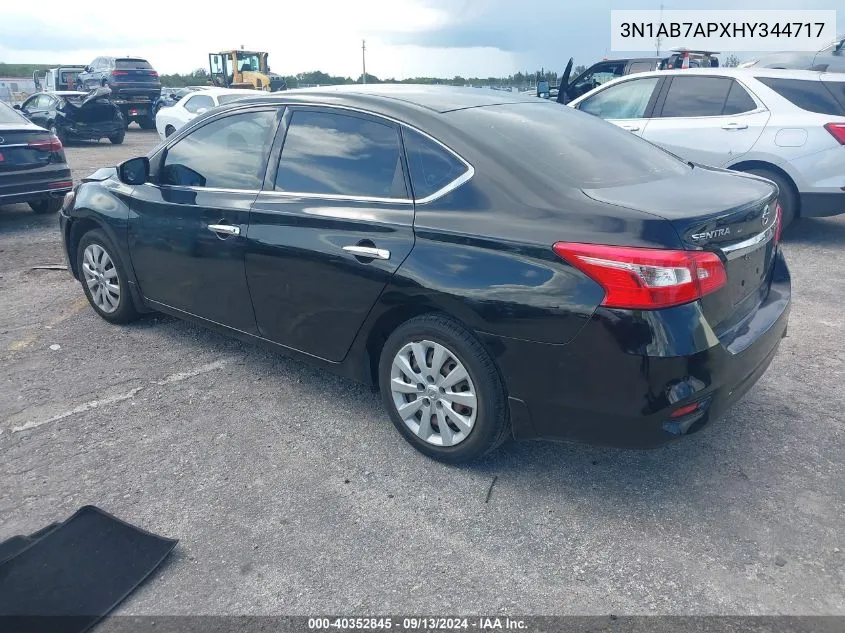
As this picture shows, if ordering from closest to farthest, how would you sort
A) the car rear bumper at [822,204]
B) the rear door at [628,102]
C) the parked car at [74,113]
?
the car rear bumper at [822,204] < the rear door at [628,102] < the parked car at [74,113]

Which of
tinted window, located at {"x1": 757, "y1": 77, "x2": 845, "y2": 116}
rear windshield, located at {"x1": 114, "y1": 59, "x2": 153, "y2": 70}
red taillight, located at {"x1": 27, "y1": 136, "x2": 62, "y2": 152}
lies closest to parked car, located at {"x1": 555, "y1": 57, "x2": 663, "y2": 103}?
Answer: tinted window, located at {"x1": 757, "y1": 77, "x2": 845, "y2": 116}

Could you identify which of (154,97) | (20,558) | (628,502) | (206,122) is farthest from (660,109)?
(154,97)

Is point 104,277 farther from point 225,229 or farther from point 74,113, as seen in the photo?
point 74,113

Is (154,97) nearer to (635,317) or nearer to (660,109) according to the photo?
(660,109)

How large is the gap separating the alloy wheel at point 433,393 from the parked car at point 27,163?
22.7 feet

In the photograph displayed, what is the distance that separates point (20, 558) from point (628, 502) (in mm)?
2443

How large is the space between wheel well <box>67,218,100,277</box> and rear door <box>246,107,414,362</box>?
1856mm

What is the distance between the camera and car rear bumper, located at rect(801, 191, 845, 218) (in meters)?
6.76

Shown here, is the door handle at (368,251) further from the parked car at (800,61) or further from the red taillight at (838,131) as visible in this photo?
the parked car at (800,61)

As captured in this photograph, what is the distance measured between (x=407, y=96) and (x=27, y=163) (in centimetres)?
657

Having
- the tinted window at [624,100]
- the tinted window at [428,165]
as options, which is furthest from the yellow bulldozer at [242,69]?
the tinted window at [428,165]

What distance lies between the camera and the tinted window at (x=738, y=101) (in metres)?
7.17

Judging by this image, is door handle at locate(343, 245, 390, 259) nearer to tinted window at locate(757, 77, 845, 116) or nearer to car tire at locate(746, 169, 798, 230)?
car tire at locate(746, 169, 798, 230)

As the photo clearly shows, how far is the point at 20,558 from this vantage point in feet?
8.80
